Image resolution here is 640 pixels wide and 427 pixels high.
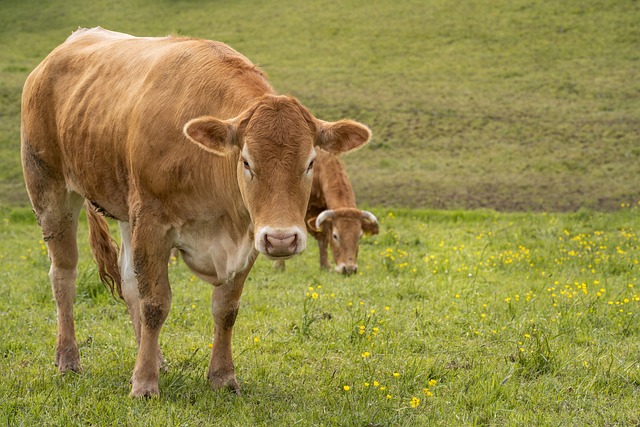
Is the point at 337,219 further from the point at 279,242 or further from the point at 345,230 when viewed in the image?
the point at 279,242

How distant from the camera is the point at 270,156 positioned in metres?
4.93

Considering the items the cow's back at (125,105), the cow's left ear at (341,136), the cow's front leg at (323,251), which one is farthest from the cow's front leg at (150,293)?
the cow's front leg at (323,251)

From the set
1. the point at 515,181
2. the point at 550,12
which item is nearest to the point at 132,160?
the point at 515,181

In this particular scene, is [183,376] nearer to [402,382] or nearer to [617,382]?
[402,382]

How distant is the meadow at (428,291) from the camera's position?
17.7ft

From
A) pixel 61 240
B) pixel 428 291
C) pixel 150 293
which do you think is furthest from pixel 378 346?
pixel 61 240

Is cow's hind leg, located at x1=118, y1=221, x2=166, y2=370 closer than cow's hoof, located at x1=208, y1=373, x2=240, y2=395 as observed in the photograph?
No

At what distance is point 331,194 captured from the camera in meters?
12.3

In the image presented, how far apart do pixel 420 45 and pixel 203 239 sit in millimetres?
28091

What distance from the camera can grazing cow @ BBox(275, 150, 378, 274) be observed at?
36.6 ft

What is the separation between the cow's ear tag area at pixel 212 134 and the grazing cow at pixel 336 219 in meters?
5.51

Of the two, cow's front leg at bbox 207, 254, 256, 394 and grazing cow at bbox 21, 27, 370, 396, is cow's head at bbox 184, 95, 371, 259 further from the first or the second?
cow's front leg at bbox 207, 254, 256, 394

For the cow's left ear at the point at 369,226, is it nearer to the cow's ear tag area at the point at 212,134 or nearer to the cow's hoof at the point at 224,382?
the cow's hoof at the point at 224,382

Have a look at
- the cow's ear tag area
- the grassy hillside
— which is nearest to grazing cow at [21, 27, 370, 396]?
the cow's ear tag area
